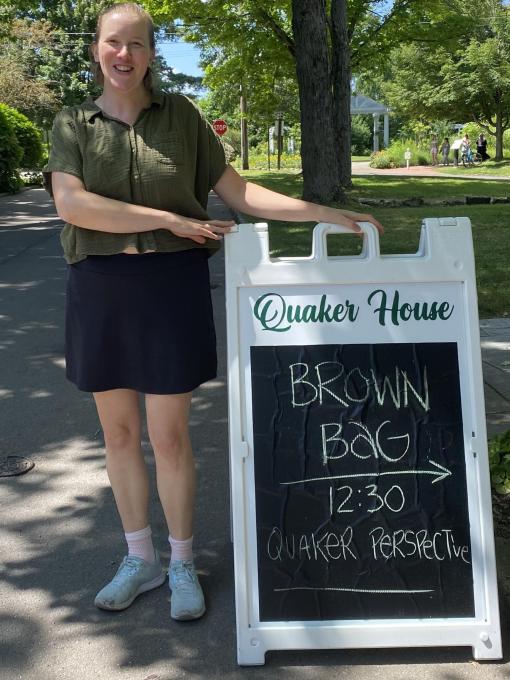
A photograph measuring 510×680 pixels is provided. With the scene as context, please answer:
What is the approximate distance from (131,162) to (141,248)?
11.2 inches

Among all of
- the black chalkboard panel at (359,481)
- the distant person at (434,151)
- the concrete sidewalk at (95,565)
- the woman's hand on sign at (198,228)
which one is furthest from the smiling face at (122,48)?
the distant person at (434,151)

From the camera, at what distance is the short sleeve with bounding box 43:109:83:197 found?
104 inches

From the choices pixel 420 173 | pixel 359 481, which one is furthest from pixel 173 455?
pixel 420 173

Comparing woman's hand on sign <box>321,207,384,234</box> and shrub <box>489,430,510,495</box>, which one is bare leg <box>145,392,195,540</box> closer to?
woman's hand on sign <box>321,207,384,234</box>

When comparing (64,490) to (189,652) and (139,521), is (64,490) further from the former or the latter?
(189,652)

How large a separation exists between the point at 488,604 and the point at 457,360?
0.81 metres

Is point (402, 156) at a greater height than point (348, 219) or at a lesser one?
greater

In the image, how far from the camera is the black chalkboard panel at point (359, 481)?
2.71 metres

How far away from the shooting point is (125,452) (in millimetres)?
2996

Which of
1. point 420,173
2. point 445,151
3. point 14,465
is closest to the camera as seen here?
point 14,465

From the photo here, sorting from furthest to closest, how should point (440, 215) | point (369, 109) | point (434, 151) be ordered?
1. point (369, 109)
2. point (434, 151)
3. point (440, 215)

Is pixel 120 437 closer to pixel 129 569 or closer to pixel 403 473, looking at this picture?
pixel 129 569

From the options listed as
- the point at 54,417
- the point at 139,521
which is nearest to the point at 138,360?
the point at 139,521

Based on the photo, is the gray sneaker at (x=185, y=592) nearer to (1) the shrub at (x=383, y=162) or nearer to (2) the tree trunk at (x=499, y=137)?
(1) the shrub at (x=383, y=162)
